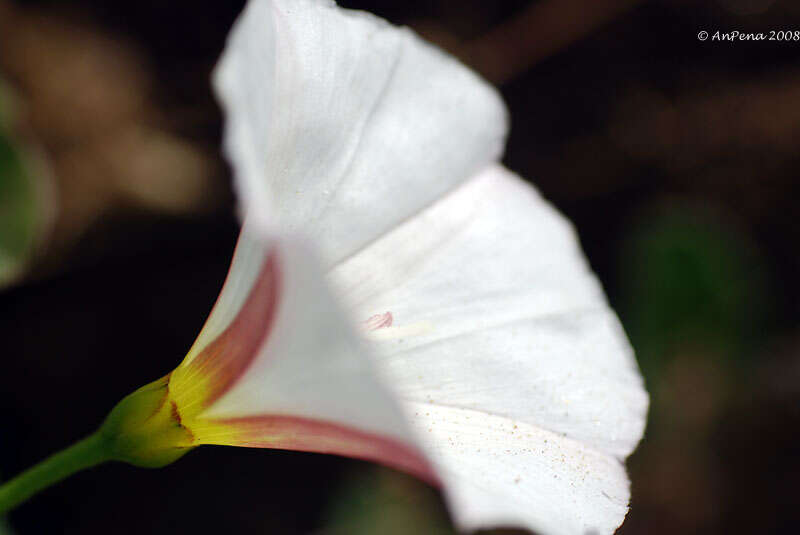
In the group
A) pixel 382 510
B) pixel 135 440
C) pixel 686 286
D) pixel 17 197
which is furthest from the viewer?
pixel 686 286

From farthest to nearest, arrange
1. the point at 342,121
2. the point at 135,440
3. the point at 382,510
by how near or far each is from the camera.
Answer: the point at 382,510 → the point at 342,121 → the point at 135,440

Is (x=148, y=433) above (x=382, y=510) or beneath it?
above

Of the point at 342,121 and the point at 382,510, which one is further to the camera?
the point at 382,510

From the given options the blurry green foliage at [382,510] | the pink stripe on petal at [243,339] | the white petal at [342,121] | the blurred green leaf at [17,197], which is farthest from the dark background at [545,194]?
the pink stripe on petal at [243,339]

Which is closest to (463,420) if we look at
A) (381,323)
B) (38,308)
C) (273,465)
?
(381,323)

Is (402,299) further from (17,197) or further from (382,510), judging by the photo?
(382,510)

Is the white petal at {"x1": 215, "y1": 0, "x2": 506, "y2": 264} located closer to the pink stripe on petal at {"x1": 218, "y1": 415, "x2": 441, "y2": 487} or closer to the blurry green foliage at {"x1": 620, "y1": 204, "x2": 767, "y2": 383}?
the pink stripe on petal at {"x1": 218, "y1": 415, "x2": 441, "y2": 487}

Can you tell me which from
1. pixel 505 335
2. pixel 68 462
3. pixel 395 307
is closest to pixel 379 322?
pixel 395 307

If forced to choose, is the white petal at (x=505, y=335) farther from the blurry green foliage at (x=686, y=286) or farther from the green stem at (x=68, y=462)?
the blurry green foliage at (x=686, y=286)
